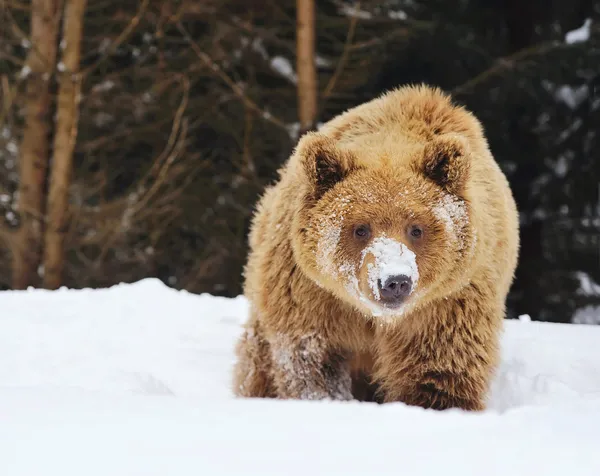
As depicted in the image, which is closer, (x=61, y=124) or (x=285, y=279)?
(x=285, y=279)

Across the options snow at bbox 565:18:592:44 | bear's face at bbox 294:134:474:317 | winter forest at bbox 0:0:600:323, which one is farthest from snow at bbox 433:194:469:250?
snow at bbox 565:18:592:44

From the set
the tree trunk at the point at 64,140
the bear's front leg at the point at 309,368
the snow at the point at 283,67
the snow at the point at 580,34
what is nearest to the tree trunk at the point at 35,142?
the tree trunk at the point at 64,140

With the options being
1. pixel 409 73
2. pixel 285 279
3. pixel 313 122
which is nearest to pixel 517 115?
pixel 409 73

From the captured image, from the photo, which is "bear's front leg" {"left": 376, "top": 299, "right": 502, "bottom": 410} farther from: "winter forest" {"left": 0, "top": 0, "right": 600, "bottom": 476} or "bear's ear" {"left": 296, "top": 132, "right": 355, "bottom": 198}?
"bear's ear" {"left": 296, "top": 132, "right": 355, "bottom": 198}

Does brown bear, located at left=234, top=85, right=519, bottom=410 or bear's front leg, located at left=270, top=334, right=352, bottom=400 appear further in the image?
bear's front leg, located at left=270, top=334, right=352, bottom=400

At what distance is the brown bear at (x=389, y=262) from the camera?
3676mm

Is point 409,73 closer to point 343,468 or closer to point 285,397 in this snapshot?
point 285,397

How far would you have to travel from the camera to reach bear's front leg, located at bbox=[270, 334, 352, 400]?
13.3 feet

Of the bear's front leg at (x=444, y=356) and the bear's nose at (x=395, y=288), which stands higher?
the bear's nose at (x=395, y=288)

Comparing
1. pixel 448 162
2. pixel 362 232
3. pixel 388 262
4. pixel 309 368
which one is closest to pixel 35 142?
pixel 309 368

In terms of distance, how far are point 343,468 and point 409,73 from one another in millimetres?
9859

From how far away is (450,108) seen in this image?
14.7 feet

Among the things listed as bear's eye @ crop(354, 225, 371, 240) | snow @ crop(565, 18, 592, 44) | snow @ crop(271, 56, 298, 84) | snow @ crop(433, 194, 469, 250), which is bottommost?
bear's eye @ crop(354, 225, 371, 240)

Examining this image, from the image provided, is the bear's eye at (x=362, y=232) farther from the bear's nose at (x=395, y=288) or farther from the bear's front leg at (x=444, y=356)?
the bear's front leg at (x=444, y=356)
